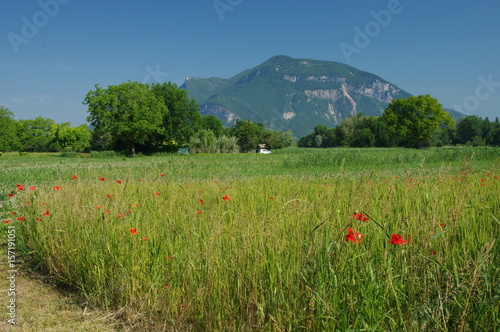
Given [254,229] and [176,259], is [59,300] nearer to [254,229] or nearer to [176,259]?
[176,259]

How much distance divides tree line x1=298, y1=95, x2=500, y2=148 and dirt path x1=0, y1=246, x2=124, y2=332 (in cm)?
7104

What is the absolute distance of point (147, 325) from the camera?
2793mm

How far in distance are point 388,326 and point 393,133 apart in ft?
241

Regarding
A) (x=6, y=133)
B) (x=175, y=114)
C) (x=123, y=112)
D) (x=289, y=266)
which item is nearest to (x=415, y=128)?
(x=175, y=114)

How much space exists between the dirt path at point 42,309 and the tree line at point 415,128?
233 ft

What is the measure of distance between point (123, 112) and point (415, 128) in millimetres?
56295

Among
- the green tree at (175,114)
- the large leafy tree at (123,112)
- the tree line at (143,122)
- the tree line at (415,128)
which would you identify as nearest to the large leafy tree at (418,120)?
the tree line at (415,128)

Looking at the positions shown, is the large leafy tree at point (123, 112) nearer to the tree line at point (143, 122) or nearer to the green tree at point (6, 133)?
the tree line at point (143, 122)

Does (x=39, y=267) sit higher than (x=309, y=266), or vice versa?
(x=309, y=266)

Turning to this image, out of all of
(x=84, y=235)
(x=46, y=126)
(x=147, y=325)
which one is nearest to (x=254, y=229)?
(x=147, y=325)

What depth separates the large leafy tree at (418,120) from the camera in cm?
6456

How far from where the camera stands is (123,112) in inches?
1647

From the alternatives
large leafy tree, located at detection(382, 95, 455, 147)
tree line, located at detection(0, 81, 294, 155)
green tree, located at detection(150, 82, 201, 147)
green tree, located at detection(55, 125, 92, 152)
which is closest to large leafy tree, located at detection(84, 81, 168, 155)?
tree line, located at detection(0, 81, 294, 155)

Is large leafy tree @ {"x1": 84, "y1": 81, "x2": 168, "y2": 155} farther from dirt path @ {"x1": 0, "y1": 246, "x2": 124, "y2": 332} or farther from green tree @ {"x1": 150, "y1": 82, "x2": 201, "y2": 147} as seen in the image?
dirt path @ {"x1": 0, "y1": 246, "x2": 124, "y2": 332}
